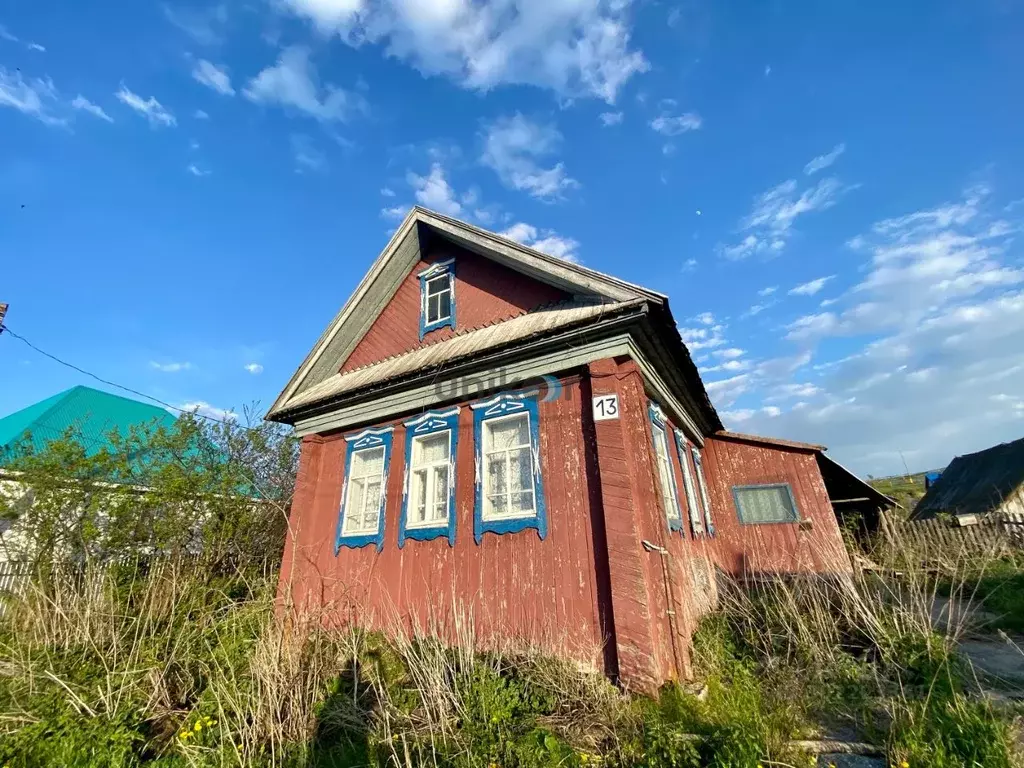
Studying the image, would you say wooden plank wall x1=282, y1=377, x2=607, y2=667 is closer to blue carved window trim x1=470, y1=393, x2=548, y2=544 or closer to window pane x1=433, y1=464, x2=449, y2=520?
blue carved window trim x1=470, y1=393, x2=548, y2=544

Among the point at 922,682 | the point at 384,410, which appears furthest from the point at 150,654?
the point at 922,682

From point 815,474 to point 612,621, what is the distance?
7.49m

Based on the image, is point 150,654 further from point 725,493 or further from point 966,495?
point 966,495

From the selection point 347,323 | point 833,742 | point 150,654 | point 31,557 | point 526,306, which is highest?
point 347,323

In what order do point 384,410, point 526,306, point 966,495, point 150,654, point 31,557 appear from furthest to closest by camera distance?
point 966,495
point 31,557
point 384,410
point 526,306
point 150,654

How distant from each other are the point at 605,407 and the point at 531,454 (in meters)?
1.22

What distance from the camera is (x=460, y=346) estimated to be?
280 inches

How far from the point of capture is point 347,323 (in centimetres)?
904

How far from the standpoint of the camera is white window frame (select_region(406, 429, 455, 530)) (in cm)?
654

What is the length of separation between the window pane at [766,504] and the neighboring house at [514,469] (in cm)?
4

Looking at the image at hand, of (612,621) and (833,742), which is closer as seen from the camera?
(833,742)

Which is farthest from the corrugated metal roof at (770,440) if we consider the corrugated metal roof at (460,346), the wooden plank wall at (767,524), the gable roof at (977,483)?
the gable roof at (977,483)

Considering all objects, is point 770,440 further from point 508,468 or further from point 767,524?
point 508,468

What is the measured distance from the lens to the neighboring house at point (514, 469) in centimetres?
519
